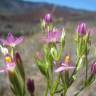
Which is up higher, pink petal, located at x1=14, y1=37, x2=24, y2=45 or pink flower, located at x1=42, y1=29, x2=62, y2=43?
pink flower, located at x1=42, y1=29, x2=62, y2=43

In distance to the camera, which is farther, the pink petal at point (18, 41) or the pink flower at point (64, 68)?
the pink petal at point (18, 41)

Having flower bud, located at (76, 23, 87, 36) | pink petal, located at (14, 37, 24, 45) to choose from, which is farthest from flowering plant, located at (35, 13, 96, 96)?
pink petal, located at (14, 37, 24, 45)

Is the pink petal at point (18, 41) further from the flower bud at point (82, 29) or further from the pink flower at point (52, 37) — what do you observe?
the flower bud at point (82, 29)

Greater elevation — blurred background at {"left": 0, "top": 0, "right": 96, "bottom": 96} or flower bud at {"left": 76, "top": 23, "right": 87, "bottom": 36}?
flower bud at {"left": 76, "top": 23, "right": 87, "bottom": 36}

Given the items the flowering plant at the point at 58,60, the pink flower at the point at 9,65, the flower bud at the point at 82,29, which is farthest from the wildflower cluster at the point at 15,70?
the flower bud at the point at 82,29

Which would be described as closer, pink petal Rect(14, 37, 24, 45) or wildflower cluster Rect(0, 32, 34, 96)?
wildflower cluster Rect(0, 32, 34, 96)

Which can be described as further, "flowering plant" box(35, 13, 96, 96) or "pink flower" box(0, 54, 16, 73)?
"flowering plant" box(35, 13, 96, 96)

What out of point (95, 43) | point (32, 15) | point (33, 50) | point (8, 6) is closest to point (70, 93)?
point (95, 43)

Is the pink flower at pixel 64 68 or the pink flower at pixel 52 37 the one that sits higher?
the pink flower at pixel 52 37

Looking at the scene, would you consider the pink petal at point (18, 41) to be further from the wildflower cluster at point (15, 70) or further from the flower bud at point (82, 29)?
the flower bud at point (82, 29)

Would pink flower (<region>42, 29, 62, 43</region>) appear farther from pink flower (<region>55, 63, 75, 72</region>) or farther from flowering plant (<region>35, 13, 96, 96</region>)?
pink flower (<region>55, 63, 75, 72</region>)

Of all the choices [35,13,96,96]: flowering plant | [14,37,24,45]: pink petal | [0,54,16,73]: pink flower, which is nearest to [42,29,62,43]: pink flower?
[35,13,96,96]: flowering plant

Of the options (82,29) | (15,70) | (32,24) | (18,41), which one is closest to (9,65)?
(15,70)
